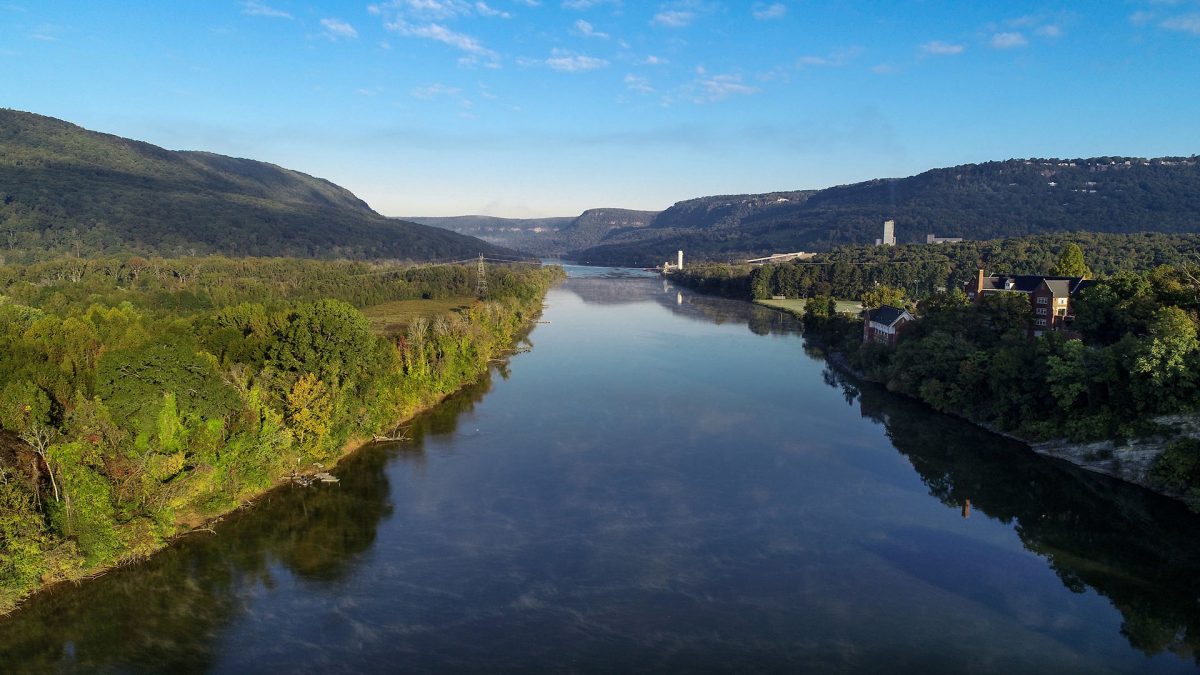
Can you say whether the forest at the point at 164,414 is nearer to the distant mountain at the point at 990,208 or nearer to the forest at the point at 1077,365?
the forest at the point at 1077,365

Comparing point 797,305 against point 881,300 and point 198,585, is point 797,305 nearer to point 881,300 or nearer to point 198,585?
point 881,300

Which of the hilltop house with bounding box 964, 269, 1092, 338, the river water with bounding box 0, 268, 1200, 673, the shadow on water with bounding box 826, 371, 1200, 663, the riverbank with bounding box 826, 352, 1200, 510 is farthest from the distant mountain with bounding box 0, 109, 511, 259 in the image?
the riverbank with bounding box 826, 352, 1200, 510

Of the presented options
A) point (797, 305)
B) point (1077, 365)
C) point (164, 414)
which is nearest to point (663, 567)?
point (164, 414)

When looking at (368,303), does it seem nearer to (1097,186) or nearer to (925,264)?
(925,264)

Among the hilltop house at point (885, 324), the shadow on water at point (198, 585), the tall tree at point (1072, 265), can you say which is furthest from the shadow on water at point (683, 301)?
the shadow on water at point (198, 585)

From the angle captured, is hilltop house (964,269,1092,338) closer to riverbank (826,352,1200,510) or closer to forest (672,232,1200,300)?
riverbank (826,352,1200,510)

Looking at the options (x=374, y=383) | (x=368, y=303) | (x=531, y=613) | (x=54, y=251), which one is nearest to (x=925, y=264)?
(x=368, y=303)
